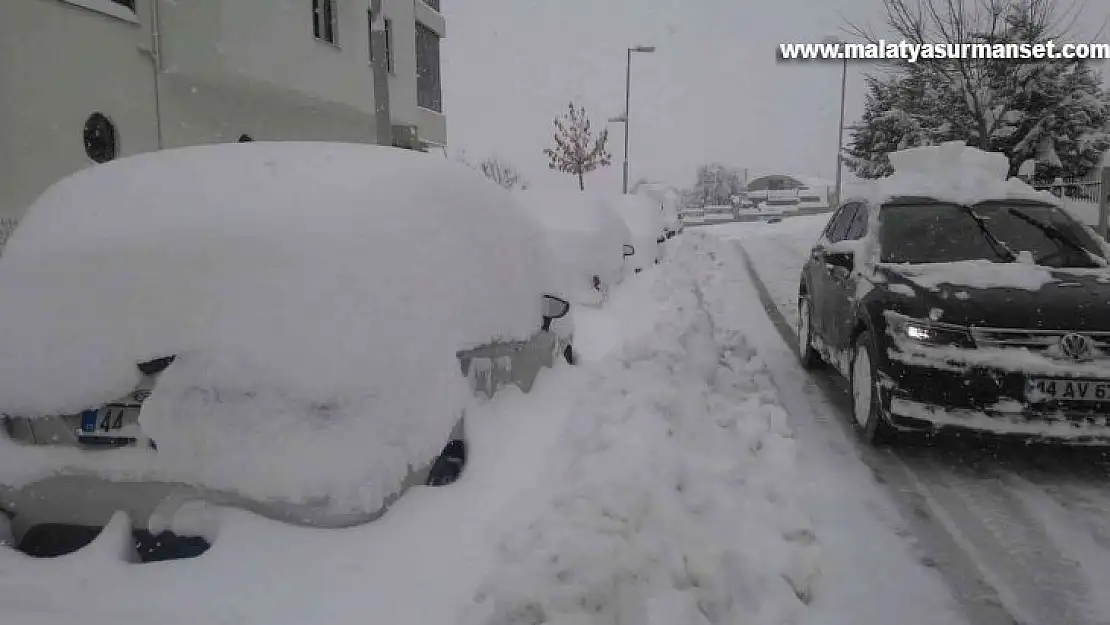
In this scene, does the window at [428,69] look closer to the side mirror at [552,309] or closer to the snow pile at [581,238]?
the snow pile at [581,238]

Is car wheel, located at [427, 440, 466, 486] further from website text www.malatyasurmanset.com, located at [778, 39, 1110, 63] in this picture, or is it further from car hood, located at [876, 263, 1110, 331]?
website text www.malatyasurmanset.com, located at [778, 39, 1110, 63]

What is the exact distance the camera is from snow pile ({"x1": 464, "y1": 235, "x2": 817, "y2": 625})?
286 cm

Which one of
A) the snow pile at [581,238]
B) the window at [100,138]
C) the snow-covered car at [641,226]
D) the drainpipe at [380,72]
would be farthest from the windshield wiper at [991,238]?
the window at [100,138]

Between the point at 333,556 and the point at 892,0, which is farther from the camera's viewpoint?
the point at 892,0

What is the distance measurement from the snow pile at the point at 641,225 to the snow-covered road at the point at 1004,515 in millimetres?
8605

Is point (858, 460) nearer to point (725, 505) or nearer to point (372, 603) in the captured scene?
point (725, 505)

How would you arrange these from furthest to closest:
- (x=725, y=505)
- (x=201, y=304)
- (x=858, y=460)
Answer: (x=858, y=460) < (x=725, y=505) < (x=201, y=304)

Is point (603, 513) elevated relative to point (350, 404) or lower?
lower

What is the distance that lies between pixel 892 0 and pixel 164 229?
68.2 ft

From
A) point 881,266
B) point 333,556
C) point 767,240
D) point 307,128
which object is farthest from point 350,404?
point 767,240

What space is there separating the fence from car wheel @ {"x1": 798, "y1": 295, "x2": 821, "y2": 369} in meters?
8.61

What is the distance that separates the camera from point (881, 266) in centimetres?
543

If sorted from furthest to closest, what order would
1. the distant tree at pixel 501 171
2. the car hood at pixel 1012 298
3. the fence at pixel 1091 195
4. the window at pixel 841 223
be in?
the distant tree at pixel 501 171
the fence at pixel 1091 195
the window at pixel 841 223
the car hood at pixel 1012 298

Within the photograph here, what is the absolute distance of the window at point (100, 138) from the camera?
11078 millimetres
